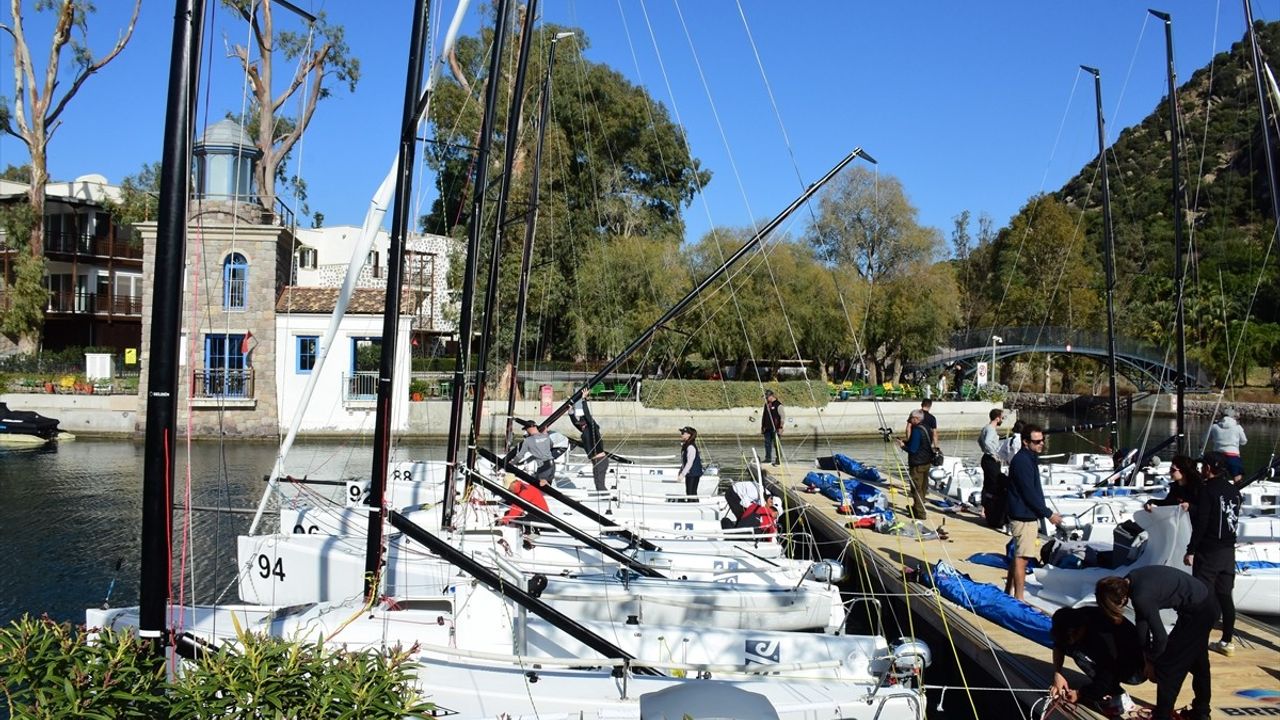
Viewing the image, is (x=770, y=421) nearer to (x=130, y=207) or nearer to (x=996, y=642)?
(x=996, y=642)

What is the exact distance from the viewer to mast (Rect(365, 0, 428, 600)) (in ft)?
28.0

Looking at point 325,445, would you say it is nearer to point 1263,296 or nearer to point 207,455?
point 207,455

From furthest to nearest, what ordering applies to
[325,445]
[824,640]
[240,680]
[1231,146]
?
[1231,146]
[325,445]
[824,640]
[240,680]

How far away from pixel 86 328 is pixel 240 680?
55.0 metres

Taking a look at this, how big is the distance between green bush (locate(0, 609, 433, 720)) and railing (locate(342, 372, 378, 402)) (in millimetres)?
29499

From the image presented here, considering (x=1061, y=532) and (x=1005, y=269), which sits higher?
(x=1005, y=269)

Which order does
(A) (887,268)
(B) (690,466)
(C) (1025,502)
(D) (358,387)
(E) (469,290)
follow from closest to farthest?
(C) (1025,502) < (E) (469,290) < (B) (690,466) < (D) (358,387) < (A) (887,268)

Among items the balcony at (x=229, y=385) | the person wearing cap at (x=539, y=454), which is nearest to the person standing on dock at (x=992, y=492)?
the person wearing cap at (x=539, y=454)

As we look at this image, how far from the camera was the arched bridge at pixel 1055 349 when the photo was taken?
172 ft

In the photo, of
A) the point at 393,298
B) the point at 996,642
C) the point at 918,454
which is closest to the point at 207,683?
the point at 393,298

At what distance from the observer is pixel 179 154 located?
6.22 m

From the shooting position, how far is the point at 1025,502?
10.3m

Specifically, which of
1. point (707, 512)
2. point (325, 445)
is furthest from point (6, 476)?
point (707, 512)

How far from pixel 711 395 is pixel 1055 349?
76.3ft
